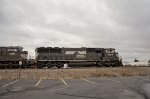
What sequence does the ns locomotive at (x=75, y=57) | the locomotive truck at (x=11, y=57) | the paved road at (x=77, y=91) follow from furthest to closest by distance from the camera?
the ns locomotive at (x=75, y=57) → the locomotive truck at (x=11, y=57) → the paved road at (x=77, y=91)

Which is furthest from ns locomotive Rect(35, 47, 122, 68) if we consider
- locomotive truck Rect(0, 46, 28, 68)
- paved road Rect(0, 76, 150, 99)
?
paved road Rect(0, 76, 150, 99)

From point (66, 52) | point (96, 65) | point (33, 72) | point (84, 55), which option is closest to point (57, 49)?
point (66, 52)

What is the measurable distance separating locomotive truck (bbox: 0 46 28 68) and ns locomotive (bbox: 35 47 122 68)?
2.76 metres

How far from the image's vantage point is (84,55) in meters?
44.1

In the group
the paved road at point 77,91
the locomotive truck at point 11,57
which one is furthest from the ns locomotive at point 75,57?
the paved road at point 77,91

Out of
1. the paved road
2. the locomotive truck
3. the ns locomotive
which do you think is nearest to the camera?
the paved road

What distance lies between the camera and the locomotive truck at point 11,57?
40188mm

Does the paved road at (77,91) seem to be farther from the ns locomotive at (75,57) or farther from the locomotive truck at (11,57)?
the ns locomotive at (75,57)

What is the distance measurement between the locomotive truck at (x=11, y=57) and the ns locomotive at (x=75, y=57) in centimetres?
276

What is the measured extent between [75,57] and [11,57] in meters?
11.9

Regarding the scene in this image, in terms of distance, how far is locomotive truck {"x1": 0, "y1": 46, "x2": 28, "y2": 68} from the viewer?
40188 mm

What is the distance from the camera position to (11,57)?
1606 inches

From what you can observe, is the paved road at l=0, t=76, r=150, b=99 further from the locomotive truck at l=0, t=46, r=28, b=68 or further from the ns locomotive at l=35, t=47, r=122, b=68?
the ns locomotive at l=35, t=47, r=122, b=68

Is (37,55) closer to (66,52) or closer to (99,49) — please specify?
(66,52)
